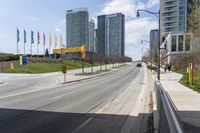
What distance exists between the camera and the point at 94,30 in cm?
12975

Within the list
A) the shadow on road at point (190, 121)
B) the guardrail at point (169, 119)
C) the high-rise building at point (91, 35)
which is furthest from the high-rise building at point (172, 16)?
the guardrail at point (169, 119)

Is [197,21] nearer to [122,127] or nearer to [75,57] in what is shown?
[122,127]

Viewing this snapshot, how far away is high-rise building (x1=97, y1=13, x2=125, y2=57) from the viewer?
131 m

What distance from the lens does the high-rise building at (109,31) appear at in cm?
13100

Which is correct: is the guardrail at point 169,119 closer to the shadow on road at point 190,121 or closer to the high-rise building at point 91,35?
the shadow on road at point 190,121

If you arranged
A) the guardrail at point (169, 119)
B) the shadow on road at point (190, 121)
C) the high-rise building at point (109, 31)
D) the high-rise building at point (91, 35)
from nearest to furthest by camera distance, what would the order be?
the guardrail at point (169, 119), the shadow on road at point (190, 121), the high-rise building at point (91, 35), the high-rise building at point (109, 31)

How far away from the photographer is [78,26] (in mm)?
130750

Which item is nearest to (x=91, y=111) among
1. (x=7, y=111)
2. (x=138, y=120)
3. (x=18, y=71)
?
(x=138, y=120)

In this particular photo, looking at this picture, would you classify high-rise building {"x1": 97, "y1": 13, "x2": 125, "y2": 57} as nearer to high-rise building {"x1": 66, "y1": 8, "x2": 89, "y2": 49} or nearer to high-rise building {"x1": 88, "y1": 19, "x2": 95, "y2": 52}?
high-rise building {"x1": 88, "y1": 19, "x2": 95, "y2": 52}

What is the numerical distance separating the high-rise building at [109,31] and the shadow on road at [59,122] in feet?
376

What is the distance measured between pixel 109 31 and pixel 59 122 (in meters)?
127

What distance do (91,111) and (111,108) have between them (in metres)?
1.34

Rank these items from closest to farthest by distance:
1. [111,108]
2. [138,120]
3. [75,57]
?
[138,120], [111,108], [75,57]

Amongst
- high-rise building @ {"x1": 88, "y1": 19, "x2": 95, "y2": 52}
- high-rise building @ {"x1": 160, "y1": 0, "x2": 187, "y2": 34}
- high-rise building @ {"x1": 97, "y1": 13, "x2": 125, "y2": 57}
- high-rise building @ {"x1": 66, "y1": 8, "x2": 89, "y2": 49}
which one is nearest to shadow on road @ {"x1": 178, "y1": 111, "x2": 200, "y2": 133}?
high-rise building @ {"x1": 97, "y1": 13, "x2": 125, "y2": 57}
